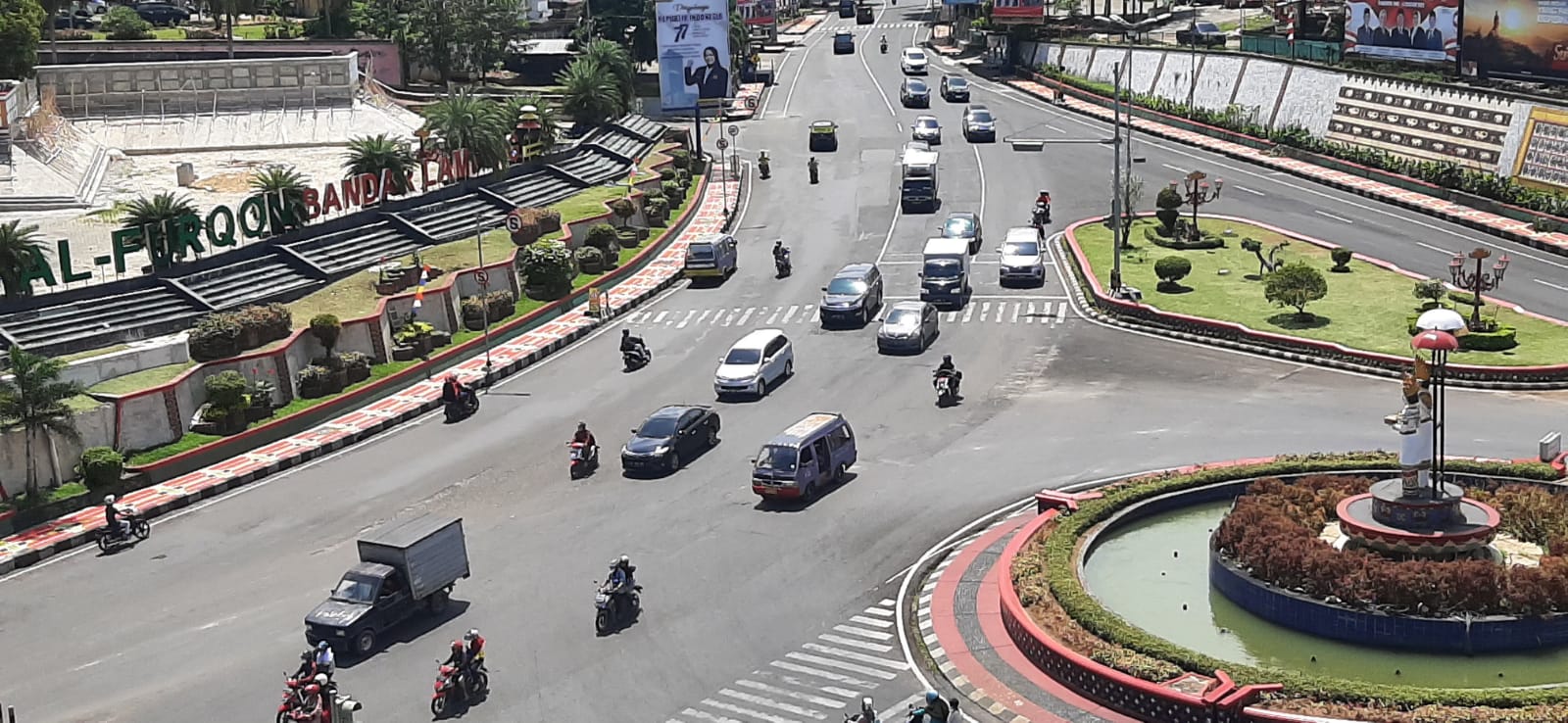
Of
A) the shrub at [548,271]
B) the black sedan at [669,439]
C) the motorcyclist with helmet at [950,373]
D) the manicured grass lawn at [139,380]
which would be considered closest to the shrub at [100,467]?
the manicured grass lawn at [139,380]

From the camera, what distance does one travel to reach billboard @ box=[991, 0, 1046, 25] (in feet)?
391

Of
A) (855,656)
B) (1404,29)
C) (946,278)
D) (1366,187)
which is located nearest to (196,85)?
(946,278)

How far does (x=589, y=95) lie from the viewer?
3664 inches

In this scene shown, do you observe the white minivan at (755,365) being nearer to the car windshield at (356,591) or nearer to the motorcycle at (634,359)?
the motorcycle at (634,359)

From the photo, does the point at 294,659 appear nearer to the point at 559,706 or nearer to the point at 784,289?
the point at 559,706

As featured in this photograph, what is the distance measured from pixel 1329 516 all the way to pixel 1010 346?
22.0 metres

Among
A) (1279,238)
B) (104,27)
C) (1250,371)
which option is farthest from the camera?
(104,27)

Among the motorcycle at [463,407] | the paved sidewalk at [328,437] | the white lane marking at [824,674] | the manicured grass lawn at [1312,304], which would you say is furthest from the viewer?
the manicured grass lawn at [1312,304]

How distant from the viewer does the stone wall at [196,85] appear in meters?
84.8

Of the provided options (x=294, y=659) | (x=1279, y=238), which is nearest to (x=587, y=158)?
(x=1279, y=238)

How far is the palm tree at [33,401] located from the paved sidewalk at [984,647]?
23.4m

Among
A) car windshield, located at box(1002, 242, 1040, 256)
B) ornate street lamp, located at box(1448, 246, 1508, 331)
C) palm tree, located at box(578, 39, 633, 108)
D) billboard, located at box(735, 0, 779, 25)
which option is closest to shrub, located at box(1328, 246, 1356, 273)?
ornate street lamp, located at box(1448, 246, 1508, 331)

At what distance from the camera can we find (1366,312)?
57.1 metres

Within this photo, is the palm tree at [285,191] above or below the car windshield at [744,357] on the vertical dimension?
above
